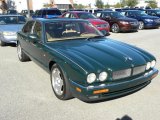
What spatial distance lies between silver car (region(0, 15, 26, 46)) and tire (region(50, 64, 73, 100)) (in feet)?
19.3

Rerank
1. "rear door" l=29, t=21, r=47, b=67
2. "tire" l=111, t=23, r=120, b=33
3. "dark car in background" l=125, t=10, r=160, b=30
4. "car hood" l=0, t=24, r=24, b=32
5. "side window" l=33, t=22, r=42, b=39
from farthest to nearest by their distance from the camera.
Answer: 1. "dark car in background" l=125, t=10, r=160, b=30
2. "tire" l=111, t=23, r=120, b=33
3. "car hood" l=0, t=24, r=24, b=32
4. "side window" l=33, t=22, r=42, b=39
5. "rear door" l=29, t=21, r=47, b=67

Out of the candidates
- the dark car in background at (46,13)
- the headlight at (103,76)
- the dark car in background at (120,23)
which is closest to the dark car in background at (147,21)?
the dark car in background at (120,23)

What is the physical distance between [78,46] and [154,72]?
1.64 m

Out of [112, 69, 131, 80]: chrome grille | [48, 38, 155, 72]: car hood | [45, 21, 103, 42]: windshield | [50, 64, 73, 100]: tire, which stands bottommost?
[50, 64, 73, 100]: tire

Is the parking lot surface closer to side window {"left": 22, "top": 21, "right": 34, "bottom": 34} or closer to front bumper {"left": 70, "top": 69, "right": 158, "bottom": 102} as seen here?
front bumper {"left": 70, "top": 69, "right": 158, "bottom": 102}

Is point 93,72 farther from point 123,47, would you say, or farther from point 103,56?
point 123,47

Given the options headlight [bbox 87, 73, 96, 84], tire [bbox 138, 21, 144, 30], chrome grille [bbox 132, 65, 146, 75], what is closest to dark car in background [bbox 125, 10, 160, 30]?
tire [bbox 138, 21, 144, 30]

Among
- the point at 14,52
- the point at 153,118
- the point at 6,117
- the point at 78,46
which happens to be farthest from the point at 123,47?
the point at 14,52

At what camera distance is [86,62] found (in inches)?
158

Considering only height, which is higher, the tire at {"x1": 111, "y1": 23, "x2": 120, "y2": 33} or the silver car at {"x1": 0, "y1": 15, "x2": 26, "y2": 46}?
the silver car at {"x1": 0, "y1": 15, "x2": 26, "y2": 46}

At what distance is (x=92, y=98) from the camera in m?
3.85

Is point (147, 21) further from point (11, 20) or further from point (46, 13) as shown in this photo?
point (11, 20)

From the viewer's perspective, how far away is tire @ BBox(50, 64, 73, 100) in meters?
4.22

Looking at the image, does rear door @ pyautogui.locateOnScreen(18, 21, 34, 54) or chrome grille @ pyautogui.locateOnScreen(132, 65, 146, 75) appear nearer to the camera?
chrome grille @ pyautogui.locateOnScreen(132, 65, 146, 75)
